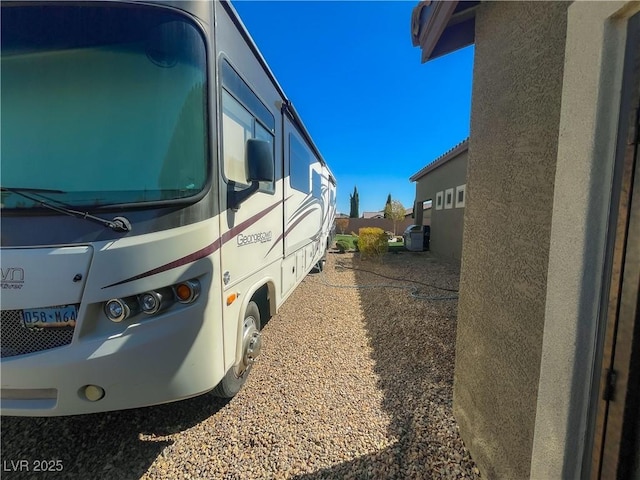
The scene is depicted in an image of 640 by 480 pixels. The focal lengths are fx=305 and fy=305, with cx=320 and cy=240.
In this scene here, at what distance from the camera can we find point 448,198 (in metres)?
10.8

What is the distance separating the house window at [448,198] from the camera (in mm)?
10480

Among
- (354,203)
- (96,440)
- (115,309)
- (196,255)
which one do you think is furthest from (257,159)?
(354,203)

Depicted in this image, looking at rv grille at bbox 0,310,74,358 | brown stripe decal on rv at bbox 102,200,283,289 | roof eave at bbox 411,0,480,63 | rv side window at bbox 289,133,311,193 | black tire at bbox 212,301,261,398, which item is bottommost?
black tire at bbox 212,301,261,398

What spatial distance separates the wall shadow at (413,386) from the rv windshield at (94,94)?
2.24m

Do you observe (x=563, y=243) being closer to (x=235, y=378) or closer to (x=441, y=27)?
(x=441, y=27)

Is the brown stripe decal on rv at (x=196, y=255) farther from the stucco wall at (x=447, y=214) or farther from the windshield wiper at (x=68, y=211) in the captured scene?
the stucco wall at (x=447, y=214)

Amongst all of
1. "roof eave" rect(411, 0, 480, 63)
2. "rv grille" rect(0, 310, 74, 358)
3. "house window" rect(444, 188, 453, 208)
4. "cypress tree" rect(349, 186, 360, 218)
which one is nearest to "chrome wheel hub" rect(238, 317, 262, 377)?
"rv grille" rect(0, 310, 74, 358)

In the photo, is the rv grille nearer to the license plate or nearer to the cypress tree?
the license plate

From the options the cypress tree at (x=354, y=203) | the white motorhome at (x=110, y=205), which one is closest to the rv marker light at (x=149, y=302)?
the white motorhome at (x=110, y=205)

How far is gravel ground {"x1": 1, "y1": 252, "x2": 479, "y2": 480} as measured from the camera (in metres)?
2.03

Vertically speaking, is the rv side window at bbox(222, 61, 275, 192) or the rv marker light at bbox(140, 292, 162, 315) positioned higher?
the rv side window at bbox(222, 61, 275, 192)

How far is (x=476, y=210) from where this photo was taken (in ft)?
7.06

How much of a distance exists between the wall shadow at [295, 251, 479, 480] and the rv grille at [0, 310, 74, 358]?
5.55 ft

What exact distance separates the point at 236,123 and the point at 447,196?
32.7 ft
